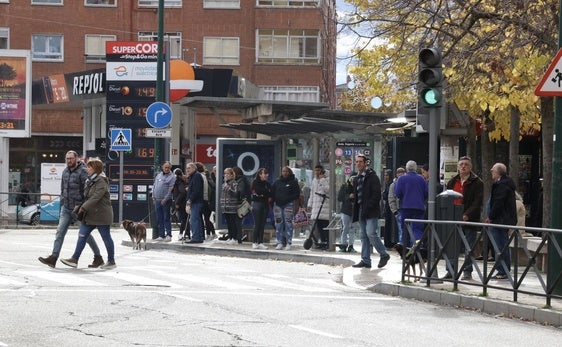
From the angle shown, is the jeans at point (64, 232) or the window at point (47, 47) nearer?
the jeans at point (64, 232)

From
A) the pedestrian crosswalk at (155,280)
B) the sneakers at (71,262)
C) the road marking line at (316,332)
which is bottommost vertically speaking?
the pedestrian crosswalk at (155,280)

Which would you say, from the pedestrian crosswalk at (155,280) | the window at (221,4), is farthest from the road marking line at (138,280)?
the window at (221,4)

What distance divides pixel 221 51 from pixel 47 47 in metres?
8.71

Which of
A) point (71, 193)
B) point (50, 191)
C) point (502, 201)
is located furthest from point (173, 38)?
point (502, 201)

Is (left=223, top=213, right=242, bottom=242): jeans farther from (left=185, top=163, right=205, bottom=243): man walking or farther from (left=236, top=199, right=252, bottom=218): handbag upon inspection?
(left=185, top=163, right=205, bottom=243): man walking

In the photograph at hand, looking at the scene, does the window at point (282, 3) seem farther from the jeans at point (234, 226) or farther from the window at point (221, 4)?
the jeans at point (234, 226)

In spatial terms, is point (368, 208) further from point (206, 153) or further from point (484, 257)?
point (206, 153)

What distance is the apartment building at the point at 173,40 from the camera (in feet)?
192

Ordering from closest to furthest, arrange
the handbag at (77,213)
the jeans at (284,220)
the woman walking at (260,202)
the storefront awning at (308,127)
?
1. the handbag at (77,213)
2. the storefront awning at (308,127)
3. the jeans at (284,220)
4. the woman walking at (260,202)

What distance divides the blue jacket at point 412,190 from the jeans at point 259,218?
6.16 m

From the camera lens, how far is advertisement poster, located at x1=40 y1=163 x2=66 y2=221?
37.6 metres

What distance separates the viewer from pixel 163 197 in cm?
2694

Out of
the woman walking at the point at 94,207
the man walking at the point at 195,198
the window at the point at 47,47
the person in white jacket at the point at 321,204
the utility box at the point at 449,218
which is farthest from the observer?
the window at the point at 47,47

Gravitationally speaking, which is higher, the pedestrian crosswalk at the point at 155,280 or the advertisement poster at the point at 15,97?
the advertisement poster at the point at 15,97
